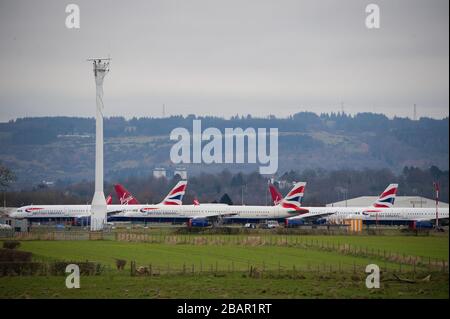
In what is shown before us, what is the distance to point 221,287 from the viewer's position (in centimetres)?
4641

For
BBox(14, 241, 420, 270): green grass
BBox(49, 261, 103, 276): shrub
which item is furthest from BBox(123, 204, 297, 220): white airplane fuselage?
BBox(49, 261, 103, 276): shrub

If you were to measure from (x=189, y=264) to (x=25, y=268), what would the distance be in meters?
10.1

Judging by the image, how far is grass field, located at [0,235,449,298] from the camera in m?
44.4

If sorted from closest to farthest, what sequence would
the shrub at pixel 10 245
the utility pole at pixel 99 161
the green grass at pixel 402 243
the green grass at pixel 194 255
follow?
the green grass at pixel 194 255 → the green grass at pixel 402 243 → the shrub at pixel 10 245 → the utility pole at pixel 99 161

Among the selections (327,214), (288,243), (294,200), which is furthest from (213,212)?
(288,243)

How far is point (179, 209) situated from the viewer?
388ft

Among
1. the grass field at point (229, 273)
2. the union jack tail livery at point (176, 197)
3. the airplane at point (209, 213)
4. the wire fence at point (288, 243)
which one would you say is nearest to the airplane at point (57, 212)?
the airplane at point (209, 213)

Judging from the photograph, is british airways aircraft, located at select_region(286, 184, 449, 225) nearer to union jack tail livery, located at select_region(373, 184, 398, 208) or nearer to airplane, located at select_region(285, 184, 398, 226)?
airplane, located at select_region(285, 184, 398, 226)

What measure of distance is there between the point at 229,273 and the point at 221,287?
19.5 feet

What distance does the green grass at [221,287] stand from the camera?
143ft

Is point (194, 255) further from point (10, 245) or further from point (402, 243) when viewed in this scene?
point (402, 243)

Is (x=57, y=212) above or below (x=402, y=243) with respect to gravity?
above

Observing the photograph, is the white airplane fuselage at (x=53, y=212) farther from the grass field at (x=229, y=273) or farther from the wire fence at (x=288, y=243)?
the grass field at (x=229, y=273)
